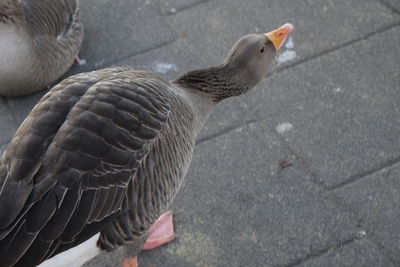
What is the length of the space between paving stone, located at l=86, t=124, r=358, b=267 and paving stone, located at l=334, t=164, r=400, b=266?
0.08m

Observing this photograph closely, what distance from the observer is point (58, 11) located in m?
3.94

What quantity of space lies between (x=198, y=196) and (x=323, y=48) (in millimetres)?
1344

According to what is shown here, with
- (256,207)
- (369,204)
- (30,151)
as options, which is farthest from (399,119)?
(30,151)

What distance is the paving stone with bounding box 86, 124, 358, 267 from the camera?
2887 mm

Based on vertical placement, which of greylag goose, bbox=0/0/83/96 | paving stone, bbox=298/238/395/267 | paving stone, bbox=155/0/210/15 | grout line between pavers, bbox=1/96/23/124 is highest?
greylag goose, bbox=0/0/83/96

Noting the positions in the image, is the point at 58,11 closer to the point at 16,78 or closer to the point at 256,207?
the point at 16,78

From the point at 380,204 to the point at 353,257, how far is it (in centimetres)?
33

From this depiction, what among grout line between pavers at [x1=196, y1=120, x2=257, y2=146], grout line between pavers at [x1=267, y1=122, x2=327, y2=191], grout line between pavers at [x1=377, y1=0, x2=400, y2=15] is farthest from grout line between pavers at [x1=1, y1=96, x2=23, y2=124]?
grout line between pavers at [x1=377, y1=0, x2=400, y2=15]

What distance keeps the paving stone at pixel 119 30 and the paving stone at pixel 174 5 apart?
2.2 inches

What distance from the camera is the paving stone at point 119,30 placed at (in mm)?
4086

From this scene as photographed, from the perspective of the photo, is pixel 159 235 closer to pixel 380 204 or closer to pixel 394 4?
pixel 380 204

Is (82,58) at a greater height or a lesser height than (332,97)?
greater

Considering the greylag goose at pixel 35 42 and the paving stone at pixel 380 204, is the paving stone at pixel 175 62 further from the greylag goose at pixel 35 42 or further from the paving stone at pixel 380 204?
the paving stone at pixel 380 204

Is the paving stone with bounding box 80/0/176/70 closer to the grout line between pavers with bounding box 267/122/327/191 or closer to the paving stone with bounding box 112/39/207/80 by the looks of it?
the paving stone with bounding box 112/39/207/80
